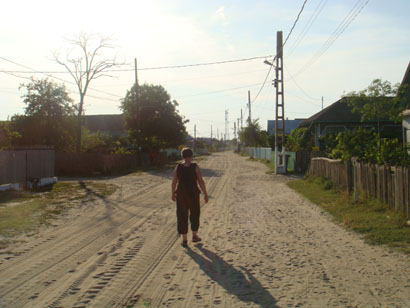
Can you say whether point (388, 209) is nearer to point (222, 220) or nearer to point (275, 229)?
point (275, 229)

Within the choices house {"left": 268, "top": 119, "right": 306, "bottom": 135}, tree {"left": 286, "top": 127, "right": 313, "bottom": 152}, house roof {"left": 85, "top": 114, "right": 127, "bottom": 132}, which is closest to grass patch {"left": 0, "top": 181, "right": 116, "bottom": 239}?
tree {"left": 286, "top": 127, "right": 313, "bottom": 152}

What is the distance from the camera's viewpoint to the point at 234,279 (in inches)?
201

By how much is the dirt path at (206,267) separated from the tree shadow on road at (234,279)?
0.01m

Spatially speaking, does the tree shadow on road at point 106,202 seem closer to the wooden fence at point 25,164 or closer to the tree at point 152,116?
the wooden fence at point 25,164

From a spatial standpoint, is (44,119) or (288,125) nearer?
(44,119)

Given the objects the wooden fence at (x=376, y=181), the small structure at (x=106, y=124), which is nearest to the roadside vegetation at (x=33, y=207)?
the wooden fence at (x=376, y=181)

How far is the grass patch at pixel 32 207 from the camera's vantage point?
8.77 metres

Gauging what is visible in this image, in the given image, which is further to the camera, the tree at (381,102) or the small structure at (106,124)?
the small structure at (106,124)

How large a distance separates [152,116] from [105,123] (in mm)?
27783

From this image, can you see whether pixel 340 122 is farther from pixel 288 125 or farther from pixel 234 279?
pixel 288 125

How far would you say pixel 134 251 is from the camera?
6.57 metres

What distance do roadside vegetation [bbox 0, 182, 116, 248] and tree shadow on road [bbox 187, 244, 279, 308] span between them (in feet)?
12.2

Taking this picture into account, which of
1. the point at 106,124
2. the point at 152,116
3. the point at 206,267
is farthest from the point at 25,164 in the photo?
the point at 106,124

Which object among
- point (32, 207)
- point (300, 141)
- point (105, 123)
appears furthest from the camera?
point (105, 123)
